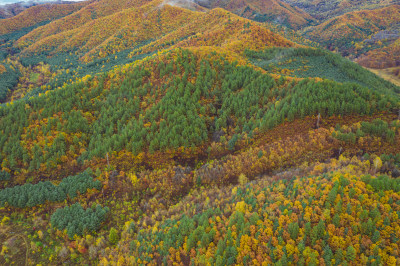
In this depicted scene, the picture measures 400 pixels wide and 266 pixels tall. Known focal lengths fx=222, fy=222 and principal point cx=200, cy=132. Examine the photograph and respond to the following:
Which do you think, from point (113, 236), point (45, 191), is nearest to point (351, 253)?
point (113, 236)

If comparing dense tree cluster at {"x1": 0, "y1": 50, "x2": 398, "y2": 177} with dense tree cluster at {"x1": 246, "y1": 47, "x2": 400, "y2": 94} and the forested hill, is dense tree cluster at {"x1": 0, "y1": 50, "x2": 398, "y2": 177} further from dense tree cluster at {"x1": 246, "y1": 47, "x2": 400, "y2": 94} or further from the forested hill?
dense tree cluster at {"x1": 246, "y1": 47, "x2": 400, "y2": 94}

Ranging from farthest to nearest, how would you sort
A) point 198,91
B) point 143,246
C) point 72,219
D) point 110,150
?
1. point 198,91
2. point 110,150
3. point 72,219
4. point 143,246

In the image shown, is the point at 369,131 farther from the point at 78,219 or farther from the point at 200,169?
the point at 78,219

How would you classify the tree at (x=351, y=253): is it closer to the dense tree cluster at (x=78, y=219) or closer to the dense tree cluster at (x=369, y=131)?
the dense tree cluster at (x=369, y=131)

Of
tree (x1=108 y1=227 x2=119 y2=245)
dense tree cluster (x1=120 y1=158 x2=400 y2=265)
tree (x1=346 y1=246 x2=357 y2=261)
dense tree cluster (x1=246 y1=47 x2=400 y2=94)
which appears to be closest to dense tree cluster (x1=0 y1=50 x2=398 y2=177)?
tree (x1=108 y1=227 x2=119 y2=245)

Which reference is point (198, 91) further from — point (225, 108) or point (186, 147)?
point (186, 147)

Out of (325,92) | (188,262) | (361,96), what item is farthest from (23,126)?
(361,96)
